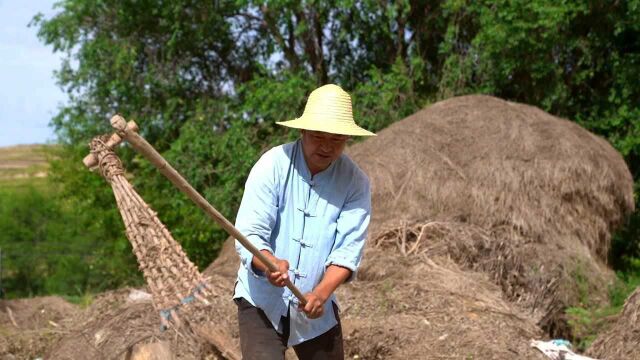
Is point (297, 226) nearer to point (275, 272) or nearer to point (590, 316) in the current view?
point (275, 272)

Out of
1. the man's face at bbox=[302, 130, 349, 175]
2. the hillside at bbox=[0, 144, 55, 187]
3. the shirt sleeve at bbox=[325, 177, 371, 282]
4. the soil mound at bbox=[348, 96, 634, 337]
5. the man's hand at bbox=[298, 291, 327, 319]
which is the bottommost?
the hillside at bbox=[0, 144, 55, 187]

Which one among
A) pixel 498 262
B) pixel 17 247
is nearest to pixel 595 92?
pixel 498 262

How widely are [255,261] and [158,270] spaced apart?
254 centimetres

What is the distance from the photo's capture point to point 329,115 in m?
3.33

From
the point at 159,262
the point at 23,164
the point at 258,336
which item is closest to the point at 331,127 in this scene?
the point at 258,336

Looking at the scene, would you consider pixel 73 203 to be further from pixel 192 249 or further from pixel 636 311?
pixel 636 311

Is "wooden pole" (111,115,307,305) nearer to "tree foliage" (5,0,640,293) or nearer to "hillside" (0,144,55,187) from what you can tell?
"tree foliage" (5,0,640,293)

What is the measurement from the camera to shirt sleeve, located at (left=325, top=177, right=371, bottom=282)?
3344 mm

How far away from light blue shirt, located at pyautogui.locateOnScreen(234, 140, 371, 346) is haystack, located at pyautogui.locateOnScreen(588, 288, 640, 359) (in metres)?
3.08

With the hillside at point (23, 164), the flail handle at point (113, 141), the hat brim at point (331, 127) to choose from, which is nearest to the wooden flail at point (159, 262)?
the flail handle at point (113, 141)

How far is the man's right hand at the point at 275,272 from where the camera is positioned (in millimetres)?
3107

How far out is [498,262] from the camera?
8.14m

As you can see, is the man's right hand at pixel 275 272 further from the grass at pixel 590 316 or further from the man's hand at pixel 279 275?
the grass at pixel 590 316

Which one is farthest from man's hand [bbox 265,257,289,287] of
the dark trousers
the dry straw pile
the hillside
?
the hillside
